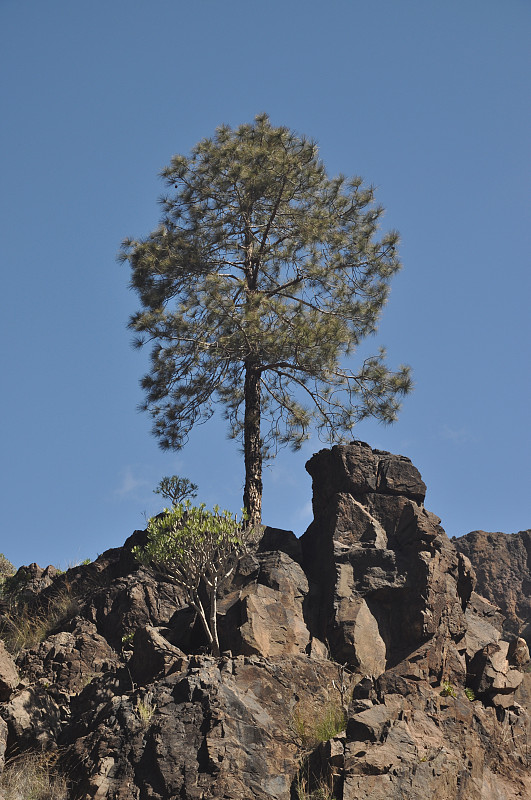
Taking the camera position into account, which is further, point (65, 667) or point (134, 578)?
point (134, 578)

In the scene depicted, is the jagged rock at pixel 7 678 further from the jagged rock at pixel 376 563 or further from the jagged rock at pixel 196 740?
the jagged rock at pixel 376 563

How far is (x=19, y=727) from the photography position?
1216cm

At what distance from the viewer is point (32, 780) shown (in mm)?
11172

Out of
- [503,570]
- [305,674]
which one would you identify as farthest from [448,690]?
[503,570]

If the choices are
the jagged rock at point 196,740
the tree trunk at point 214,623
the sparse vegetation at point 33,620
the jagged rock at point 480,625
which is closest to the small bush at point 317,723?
the jagged rock at point 196,740

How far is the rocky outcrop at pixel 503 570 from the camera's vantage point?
73.9 ft

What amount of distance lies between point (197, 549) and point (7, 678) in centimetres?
369

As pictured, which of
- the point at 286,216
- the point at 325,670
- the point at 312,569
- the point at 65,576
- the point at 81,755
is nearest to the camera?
the point at 81,755

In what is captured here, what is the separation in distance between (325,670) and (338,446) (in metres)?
5.12

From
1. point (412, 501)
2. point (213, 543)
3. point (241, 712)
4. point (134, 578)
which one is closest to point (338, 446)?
point (412, 501)

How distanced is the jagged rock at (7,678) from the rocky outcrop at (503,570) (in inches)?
550

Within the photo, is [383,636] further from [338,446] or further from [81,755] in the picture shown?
[81,755]

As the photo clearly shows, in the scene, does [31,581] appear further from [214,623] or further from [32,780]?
[32,780]

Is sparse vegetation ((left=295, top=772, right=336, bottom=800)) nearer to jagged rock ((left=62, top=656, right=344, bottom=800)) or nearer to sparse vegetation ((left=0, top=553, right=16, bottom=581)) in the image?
jagged rock ((left=62, top=656, right=344, bottom=800))
